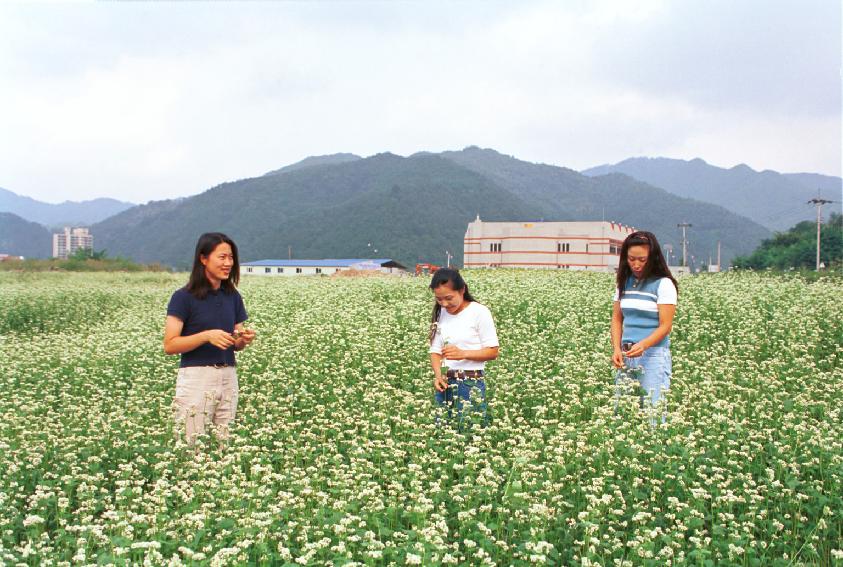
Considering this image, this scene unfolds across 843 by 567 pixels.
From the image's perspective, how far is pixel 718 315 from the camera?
495 inches

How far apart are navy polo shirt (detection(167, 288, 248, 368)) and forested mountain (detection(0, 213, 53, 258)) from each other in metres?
193

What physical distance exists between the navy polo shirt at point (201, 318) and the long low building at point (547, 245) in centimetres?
7283

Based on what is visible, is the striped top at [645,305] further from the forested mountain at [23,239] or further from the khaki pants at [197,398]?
the forested mountain at [23,239]

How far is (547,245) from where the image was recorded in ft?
265

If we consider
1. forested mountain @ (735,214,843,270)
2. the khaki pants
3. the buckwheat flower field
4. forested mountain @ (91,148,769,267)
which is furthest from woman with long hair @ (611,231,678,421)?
forested mountain @ (91,148,769,267)

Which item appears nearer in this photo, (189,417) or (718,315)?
(189,417)

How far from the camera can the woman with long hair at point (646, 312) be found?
20.3 feet

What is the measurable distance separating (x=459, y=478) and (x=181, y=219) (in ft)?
599

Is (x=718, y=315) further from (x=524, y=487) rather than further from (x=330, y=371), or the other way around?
(x=524, y=487)

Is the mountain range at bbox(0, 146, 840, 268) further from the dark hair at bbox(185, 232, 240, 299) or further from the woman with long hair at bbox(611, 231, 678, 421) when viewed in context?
the woman with long hair at bbox(611, 231, 678, 421)

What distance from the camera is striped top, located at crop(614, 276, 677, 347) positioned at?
623cm

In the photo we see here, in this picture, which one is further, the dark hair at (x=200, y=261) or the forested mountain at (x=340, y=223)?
the forested mountain at (x=340, y=223)

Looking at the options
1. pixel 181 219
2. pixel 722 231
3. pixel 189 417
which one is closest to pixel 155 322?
pixel 189 417

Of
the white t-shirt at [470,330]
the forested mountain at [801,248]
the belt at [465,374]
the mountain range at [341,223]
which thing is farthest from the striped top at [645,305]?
the mountain range at [341,223]
